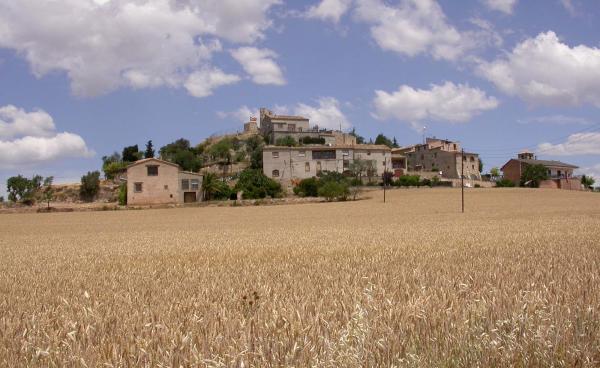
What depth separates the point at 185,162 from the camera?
413 ft

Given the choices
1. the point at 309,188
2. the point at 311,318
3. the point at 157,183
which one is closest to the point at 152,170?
the point at 157,183

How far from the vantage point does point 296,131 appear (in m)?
140

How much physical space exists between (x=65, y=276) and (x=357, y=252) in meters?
6.51

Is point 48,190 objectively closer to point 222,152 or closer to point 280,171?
point 222,152

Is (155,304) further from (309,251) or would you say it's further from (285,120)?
(285,120)

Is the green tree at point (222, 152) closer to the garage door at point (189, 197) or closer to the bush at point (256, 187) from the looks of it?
the garage door at point (189, 197)

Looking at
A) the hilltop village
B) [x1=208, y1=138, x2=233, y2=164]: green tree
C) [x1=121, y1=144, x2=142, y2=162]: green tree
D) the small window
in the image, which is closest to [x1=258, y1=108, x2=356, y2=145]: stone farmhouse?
the hilltop village

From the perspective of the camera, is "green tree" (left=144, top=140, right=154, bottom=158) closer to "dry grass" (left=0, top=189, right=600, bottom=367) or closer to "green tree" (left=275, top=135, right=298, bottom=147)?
"green tree" (left=275, top=135, right=298, bottom=147)

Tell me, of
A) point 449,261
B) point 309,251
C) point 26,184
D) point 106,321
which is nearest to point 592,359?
point 106,321

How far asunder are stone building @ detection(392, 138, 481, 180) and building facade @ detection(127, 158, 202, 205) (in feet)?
203

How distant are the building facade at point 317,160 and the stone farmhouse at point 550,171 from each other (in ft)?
107

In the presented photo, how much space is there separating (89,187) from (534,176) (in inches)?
3827

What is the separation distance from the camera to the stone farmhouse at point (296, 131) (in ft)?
452

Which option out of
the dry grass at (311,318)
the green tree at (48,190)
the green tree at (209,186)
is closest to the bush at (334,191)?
the green tree at (209,186)
